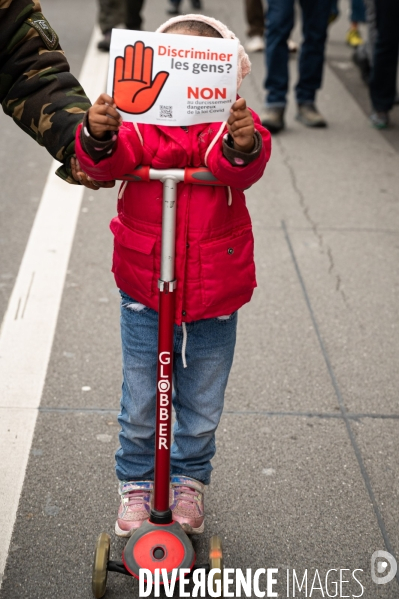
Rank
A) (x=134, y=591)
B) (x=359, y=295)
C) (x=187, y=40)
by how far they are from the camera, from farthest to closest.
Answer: (x=359, y=295) → (x=134, y=591) → (x=187, y=40)

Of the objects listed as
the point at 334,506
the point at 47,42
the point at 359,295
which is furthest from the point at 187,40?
the point at 359,295

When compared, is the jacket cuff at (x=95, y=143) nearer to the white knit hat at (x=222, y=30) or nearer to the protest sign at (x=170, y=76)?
the protest sign at (x=170, y=76)

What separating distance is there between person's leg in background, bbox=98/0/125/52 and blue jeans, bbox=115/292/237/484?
671 centimetres

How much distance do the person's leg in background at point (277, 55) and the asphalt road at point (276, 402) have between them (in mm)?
934

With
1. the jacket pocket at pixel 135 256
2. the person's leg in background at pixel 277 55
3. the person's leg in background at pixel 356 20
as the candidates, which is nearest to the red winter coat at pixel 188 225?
the jacket pocket at pixel 135 256

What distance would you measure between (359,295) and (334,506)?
1.71m

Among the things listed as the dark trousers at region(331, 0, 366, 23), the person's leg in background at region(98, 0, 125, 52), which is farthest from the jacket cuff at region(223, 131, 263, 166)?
the dark trousers at region(331, 0, 366, 23)

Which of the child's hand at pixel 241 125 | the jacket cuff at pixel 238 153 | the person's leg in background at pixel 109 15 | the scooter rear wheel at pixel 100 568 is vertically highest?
the person's leg in background at pixel 109 15

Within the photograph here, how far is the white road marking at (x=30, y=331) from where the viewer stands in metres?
2.94

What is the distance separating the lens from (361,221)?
5227 mm

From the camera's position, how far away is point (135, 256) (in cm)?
234

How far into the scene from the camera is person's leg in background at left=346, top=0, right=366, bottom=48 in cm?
961

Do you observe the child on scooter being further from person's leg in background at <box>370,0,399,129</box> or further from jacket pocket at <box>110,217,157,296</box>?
person's leg in background at <box>370,0,399,129</box>

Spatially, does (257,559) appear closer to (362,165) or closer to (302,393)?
(302,393)
